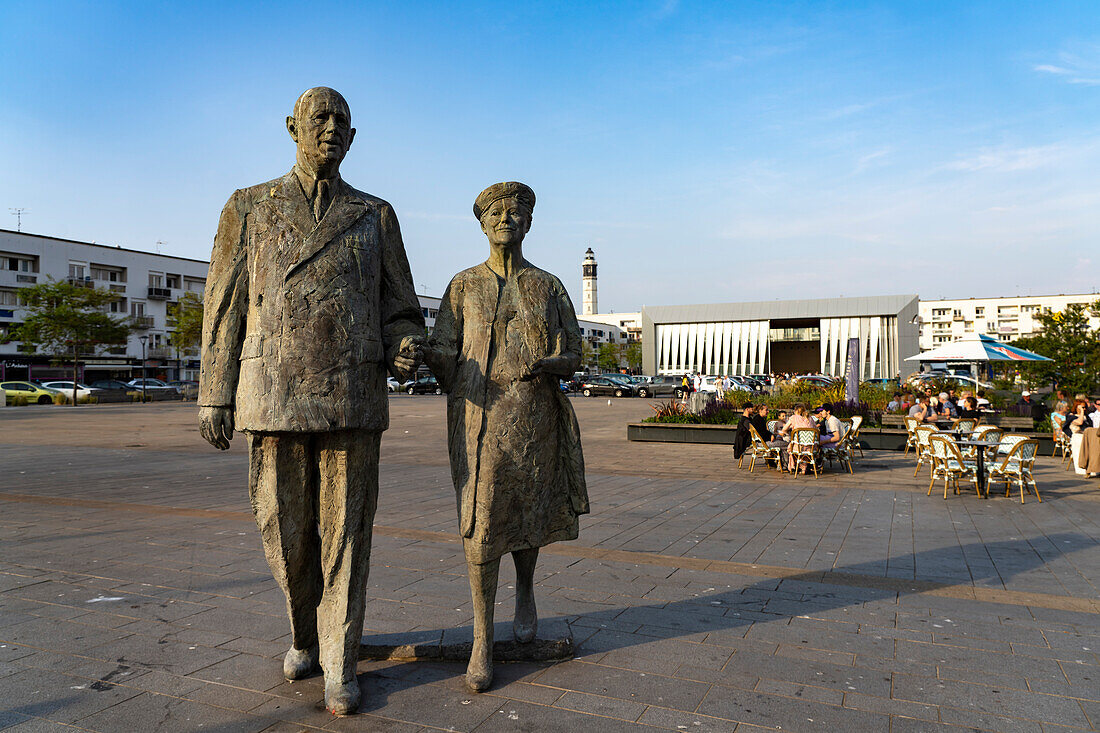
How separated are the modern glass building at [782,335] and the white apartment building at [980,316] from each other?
1399 inches

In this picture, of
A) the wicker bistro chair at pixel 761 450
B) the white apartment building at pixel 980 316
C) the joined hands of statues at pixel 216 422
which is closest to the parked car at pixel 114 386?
the wicker bistro chair at pixel 761 450

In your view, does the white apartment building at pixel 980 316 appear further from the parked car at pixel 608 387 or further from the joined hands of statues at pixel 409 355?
the joined hands of statues at pixel 409 355

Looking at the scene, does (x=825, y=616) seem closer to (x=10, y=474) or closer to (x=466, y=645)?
(x=466, y=645)

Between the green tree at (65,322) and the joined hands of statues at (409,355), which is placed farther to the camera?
the green tree at (65,322)

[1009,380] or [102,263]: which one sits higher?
[102,263]

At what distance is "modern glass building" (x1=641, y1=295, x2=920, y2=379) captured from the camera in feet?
188

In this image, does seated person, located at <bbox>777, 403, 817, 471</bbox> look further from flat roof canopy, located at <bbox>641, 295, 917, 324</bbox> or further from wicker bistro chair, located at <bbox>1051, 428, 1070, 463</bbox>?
flat roof canopy, located at <bbox>641, 295, 917, 324</bbox>

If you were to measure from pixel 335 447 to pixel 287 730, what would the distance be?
110 centimetres

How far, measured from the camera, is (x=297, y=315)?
9.84 feet

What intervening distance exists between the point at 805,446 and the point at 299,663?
31.0 feet

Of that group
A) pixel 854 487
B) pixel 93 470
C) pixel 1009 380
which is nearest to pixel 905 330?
pixel 1009 380

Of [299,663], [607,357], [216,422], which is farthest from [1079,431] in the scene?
[607,357]

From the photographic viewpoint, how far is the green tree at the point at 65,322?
35875mm

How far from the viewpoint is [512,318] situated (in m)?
3.40
